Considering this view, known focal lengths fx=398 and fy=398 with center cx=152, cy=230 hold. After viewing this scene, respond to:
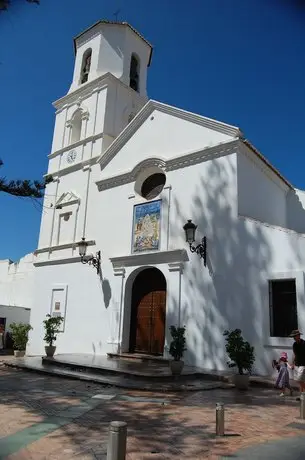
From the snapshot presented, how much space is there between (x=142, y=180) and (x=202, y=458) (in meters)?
11.9

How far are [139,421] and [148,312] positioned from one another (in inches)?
312

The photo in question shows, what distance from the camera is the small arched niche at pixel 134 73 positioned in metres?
20.2

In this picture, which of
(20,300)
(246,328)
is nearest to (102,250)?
(246,328)

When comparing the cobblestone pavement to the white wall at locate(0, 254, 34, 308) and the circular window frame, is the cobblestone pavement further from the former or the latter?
the white wall at locate(0, 254, 34, 308)

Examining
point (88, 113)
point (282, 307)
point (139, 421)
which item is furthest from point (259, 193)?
point (139, 421)

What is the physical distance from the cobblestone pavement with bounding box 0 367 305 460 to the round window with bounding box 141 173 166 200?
782 cm

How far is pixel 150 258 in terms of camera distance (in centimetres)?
1381

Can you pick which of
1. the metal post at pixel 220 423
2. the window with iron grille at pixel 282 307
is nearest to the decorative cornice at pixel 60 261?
the window with iron grille at pixel 282 307

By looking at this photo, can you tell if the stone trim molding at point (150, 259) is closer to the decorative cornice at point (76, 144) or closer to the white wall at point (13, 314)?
the decorative cornice at point (76, 144)

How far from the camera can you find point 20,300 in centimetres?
2331

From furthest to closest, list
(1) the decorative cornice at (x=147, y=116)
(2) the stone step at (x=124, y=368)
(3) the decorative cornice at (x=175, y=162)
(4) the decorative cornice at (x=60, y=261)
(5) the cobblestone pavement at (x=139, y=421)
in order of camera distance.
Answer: (4) the decorative cornice at (x=60, y=261)
(1) the decorative cornice at (x=147, y=116)
(3) the decorative cornice at (x=175, y=162)
(2) the stone step at (x=124, y=368)
(5) the cobblestone pavement at (x=139, y=421)

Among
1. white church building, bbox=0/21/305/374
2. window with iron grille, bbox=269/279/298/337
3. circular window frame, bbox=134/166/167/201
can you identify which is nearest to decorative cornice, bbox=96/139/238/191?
white church building, bbox=0/21/305/374

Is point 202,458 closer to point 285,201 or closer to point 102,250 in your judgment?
point 102,250

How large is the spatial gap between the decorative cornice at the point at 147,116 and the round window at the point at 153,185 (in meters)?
2.09
